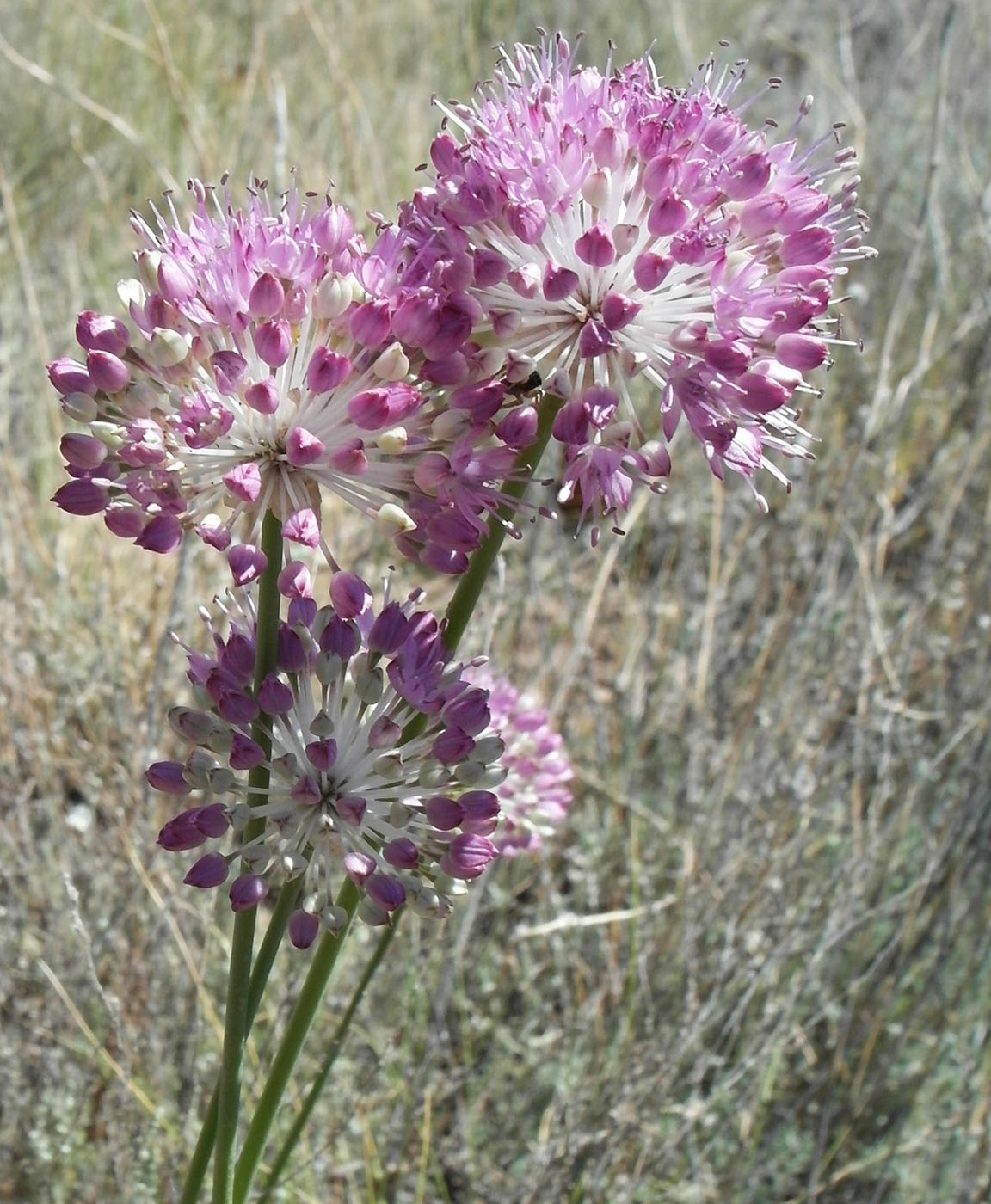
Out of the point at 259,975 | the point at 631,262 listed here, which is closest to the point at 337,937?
the point at 259,975

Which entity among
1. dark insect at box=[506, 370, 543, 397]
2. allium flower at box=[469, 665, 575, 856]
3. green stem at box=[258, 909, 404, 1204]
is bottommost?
green stem at box=[258, 909, 404, 1204]

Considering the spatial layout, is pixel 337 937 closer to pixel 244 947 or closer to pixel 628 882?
pixel 244 947

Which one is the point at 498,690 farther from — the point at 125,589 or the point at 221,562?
the point at 125,589

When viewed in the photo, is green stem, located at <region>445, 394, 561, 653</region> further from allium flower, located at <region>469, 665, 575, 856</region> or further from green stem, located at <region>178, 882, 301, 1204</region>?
allium flower, located at <region>469, 665, 575, 856</region>

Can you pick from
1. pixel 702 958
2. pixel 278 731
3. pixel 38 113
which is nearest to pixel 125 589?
pixel 702 958

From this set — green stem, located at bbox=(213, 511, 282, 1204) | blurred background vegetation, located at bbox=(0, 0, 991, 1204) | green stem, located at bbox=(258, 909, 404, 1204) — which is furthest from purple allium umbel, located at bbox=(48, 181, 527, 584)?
blurred background vegetation, located at bbox=(0, 0, 991, 1204)

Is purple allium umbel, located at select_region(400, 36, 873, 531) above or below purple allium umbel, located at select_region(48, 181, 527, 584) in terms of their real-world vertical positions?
above
